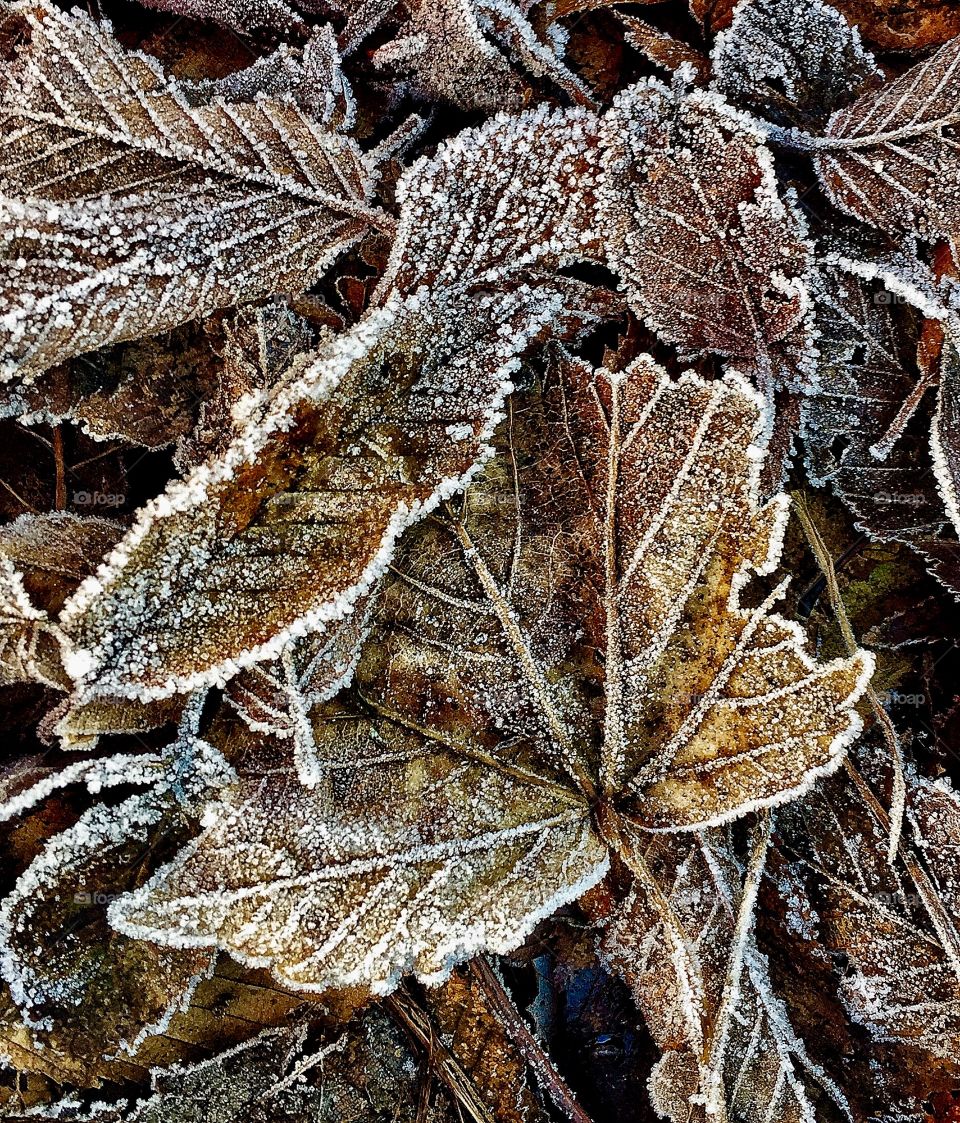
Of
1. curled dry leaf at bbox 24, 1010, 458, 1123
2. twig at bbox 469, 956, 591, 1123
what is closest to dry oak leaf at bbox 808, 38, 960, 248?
twig at bbox 469, 956, 591, 1123

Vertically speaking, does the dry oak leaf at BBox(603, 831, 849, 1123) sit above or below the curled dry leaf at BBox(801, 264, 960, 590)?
below

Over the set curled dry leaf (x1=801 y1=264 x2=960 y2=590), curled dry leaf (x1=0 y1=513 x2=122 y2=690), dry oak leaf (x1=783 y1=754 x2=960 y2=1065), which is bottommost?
dry oak leaf (x1=783 y1=754 x2=960 y2=1065)

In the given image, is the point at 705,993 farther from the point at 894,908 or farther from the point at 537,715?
the point at 537,715

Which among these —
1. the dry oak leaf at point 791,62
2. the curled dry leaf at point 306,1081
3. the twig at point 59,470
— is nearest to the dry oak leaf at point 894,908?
the curled dry leaf at point 306,1081

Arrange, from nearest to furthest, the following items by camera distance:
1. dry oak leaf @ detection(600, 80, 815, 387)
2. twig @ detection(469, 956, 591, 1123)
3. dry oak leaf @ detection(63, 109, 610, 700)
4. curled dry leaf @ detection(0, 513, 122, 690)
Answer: dry oak leaf @ detection(63, 109, 610, 700)
curled dry leaf @ detection(0, 513, 122, 690)
dry oak leaf @ detection(600, 80, 815, 387)
twig @ detection(469, 956, 591, 1123)

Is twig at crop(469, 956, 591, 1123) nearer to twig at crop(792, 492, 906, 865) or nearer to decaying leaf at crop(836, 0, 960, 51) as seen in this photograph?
twig at crop(792, 492, 906, 865)

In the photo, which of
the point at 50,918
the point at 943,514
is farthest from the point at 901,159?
the point at 50,918
